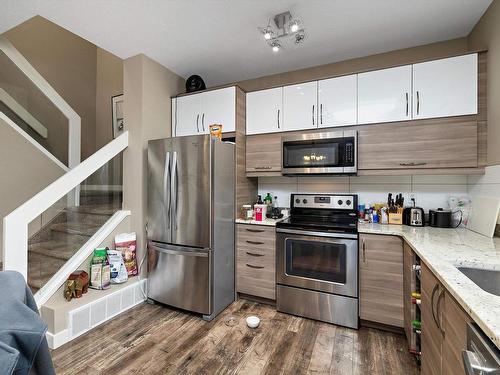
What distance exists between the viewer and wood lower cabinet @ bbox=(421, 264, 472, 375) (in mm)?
877

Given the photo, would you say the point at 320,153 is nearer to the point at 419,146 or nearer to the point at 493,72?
the point at 419,146

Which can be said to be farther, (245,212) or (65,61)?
(65,61)

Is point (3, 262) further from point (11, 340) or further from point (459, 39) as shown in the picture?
point (459, 39)

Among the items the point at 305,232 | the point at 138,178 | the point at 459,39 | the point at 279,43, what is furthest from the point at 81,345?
the point at 459,39

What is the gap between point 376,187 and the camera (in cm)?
249

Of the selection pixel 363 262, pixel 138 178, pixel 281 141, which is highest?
pixel 281 141

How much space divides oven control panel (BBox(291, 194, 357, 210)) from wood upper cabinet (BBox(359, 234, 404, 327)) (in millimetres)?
602

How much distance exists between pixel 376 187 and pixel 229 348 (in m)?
1.99

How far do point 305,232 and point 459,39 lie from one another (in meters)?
2.26

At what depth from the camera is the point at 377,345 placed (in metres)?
1.83

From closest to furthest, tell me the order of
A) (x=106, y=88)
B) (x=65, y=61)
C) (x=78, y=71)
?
(x=65, y=61) < (x=78, y=71) < (x=106, y=88)

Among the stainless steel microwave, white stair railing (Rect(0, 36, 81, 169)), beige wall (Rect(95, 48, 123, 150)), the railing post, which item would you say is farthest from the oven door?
beige wall (Rect(95, 48, 123, 150))

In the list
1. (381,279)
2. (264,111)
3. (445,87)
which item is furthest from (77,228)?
(445,87)

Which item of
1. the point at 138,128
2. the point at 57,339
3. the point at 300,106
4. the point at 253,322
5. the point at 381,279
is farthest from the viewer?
the point at 138,128
